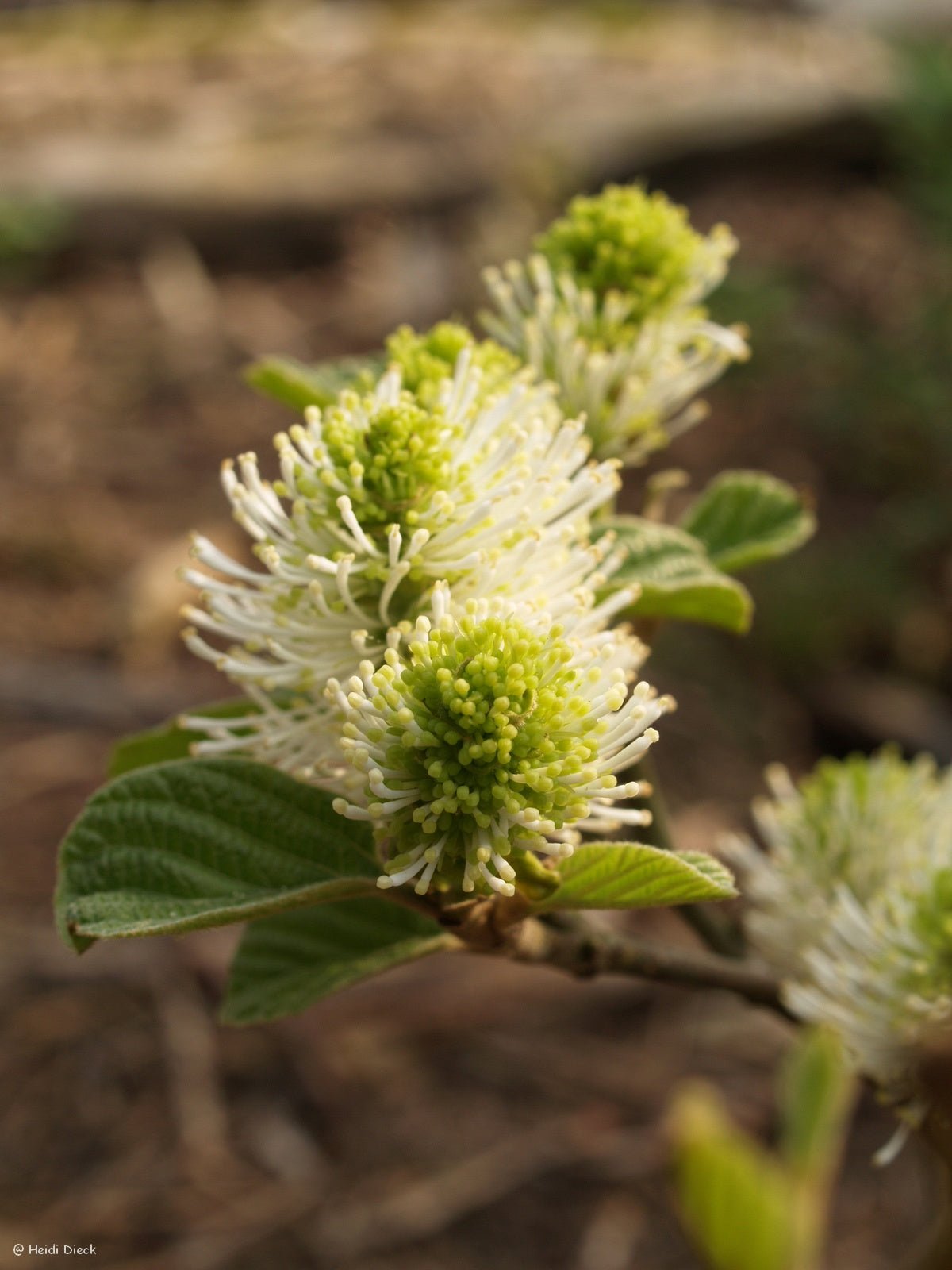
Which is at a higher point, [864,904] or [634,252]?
[634,252]

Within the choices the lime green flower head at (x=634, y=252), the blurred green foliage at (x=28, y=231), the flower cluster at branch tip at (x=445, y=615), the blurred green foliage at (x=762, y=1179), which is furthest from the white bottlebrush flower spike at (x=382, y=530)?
the blurred green foliage at (x=28, y=231)

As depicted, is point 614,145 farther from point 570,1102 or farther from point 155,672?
point 570,1102

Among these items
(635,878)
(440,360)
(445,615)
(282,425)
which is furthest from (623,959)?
(282,425)

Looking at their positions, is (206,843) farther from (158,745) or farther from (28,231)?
(28,231)

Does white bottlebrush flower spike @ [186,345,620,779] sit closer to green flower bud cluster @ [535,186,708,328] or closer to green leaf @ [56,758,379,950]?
green leaf @ [56,758,379,950]

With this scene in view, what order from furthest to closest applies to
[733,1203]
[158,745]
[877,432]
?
[877,432]
[733,1203]
[158,745]

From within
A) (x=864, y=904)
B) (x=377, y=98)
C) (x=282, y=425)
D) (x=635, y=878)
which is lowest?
(x=864, y=904)

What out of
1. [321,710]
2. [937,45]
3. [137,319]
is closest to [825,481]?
[937,45]

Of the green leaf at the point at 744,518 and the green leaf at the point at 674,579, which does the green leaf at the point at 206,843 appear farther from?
the green leaf at the point at 744,518
